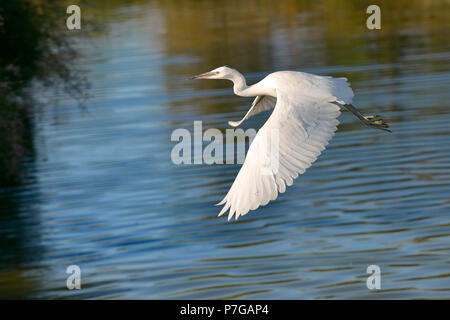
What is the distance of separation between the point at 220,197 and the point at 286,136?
5.49 meters

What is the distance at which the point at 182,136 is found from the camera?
16.4 meters

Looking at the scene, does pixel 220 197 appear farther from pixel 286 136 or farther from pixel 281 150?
pixel 281 150

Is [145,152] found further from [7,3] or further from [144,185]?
[7,3]

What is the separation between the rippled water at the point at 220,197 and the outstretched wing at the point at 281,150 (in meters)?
2.28

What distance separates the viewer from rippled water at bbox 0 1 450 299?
975cm

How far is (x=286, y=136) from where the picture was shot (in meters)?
7.14

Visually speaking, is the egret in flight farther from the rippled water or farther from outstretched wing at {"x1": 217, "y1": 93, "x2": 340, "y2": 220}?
the rippled water

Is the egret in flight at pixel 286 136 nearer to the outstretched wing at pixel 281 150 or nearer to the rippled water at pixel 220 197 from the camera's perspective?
the outstretched wing at pixel 281 150

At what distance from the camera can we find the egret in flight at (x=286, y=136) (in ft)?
21.8

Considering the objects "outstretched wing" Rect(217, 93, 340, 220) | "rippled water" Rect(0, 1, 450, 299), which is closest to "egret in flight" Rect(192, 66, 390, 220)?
"outstretched wing" Rect(217, 93, 340, 220)

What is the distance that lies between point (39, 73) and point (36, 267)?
4740mm

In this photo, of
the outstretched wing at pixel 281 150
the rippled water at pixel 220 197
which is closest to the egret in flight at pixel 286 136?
the outstretched wing at pixel 281 150

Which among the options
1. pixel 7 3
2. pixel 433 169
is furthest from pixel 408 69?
pixel 7 3

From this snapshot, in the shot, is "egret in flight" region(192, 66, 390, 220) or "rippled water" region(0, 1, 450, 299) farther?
"rippled water" region(0, 1, 450, 299)
